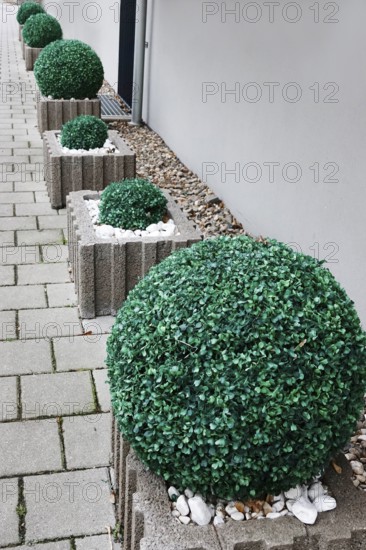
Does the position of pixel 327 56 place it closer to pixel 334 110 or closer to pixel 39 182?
pixel 334 110

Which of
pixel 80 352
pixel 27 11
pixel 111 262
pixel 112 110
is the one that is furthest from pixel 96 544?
pixel 27 11

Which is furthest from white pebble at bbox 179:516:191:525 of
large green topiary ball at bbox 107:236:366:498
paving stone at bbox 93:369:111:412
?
paving stone at bbox 93:369:111:412

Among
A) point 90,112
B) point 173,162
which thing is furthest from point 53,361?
point 90,112

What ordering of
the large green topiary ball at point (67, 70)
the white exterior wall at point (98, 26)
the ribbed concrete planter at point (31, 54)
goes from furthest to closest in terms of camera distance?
the ribbed concrete planter at point (31, 54) → the white exterior wall at point (98, 26) → the large green topiary ball at point (67, 70)

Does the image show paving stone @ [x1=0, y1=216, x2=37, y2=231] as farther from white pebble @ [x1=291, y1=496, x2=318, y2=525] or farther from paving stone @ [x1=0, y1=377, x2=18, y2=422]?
white pebble @ [x1=291, y1=496, x2=318, y2=525]

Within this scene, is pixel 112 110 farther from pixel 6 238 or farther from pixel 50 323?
pixel 50 323

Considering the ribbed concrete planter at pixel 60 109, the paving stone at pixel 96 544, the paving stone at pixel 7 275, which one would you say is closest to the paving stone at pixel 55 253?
the paving stone at pixel 7 275

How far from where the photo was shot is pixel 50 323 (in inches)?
188

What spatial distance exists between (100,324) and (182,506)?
8.10 feet

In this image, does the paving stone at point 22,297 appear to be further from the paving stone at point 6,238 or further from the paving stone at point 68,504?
the paving stone at point 68,504

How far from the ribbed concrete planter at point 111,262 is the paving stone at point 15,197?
228 cm

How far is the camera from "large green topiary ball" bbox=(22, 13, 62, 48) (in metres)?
13.5

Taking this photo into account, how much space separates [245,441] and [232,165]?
463 cm

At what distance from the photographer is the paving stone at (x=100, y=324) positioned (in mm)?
4754
